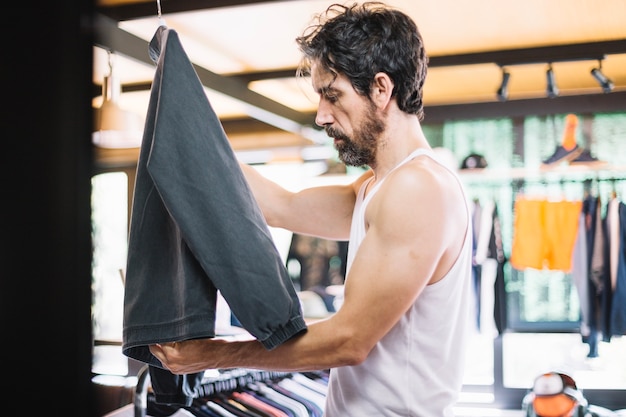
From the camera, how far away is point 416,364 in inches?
52.0

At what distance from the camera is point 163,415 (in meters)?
2.26

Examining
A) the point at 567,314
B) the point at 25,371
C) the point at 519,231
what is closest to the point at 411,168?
the point at 25,371

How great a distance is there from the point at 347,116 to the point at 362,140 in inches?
2.4

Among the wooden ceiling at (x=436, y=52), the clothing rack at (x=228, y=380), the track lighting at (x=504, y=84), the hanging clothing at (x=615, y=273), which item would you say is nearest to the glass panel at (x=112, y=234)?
the wooden ceiling at (x=436, y=52)

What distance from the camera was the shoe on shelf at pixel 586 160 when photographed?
16.5 feet

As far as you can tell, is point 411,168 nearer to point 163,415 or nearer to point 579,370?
point 163,415

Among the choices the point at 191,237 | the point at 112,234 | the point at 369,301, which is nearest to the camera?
the point at 191,237

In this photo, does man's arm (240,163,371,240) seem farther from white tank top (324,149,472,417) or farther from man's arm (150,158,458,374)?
man's arm (150,158,458,374)

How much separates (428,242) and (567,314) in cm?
459

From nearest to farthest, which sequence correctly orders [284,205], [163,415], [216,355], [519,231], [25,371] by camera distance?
[25,371] < [216,355] < [284,205] < [163,415] < [519,231]

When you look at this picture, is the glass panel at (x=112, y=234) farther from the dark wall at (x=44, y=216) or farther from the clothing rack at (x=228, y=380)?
the dark wall at (x=44, y=216)

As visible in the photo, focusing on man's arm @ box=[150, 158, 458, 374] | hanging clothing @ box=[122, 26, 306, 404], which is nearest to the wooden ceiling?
hanging clothing @ box=[122, 26, 306, 404]

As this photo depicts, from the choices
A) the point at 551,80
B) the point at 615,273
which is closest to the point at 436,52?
the point at 551,80

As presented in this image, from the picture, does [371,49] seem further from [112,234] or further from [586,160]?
[586,160]
